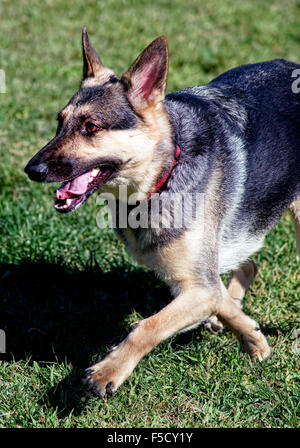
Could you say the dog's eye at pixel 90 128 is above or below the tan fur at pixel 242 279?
above

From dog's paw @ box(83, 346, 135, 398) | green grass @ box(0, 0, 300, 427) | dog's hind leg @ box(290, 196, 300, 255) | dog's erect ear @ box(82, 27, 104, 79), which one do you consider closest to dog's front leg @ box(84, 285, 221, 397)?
dog's paw @ box(83, 346, 135, 398)

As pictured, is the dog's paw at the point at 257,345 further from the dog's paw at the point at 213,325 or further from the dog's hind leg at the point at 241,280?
the dog's hind leg at the point at 241,280

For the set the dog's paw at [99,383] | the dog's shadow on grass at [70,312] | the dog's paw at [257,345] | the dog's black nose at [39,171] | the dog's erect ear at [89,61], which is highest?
the dog's erect ear at [89,61]

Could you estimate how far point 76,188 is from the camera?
133 inches

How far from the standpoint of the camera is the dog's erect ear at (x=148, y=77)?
333 cm

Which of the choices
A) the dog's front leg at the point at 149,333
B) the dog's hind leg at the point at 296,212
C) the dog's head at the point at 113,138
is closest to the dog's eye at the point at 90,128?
the dog's head at the point at 113,138

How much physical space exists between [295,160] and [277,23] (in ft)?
23.4

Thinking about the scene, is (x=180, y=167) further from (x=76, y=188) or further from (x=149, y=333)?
(x=149, y=333)

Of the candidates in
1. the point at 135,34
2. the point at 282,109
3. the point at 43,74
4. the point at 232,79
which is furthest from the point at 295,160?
the point at 135,34

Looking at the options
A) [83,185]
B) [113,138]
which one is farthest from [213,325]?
[113,138]

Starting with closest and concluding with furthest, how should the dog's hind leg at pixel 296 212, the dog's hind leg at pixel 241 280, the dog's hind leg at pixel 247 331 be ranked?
the dog's hind leg at pixel 247 331 → the dog's hind leg at pixel 296 212 → the dog's hind leg at pixel 241 280

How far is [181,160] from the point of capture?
3.51 metres

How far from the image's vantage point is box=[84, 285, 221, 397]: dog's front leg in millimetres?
3098
